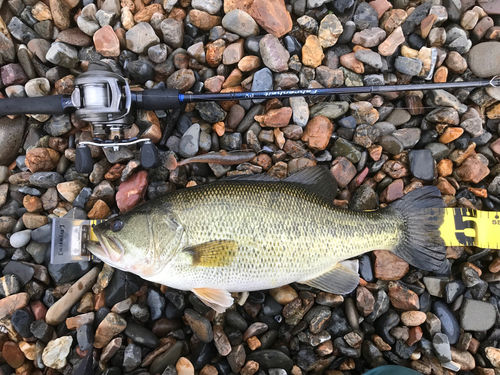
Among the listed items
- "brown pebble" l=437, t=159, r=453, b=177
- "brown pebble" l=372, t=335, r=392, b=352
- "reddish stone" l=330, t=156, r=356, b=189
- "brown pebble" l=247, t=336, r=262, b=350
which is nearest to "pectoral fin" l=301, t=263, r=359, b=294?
"brown pebble" l=372, t=335, r=392, b=352

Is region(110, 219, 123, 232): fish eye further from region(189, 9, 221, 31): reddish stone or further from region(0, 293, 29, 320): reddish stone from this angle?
region(189, 9, 221, 31): reddish stone

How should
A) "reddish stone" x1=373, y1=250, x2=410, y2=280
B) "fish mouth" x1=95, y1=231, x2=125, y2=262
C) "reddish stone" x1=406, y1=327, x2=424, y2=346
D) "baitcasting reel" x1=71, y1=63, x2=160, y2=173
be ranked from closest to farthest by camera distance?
1. "fish mouth" x1=95, y1=231, x2=125, y2=262
2. "baitcasting reel" x1=71, y1=63, x2=160, y2=173
3. "reddish stone" x1=406, y1=327, x2=424, y2=346
4. "reddish stone" x1=373, y1=250, x2=410, y2=280

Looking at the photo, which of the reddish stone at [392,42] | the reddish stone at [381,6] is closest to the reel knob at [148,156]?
the reddish stone at [392,42]

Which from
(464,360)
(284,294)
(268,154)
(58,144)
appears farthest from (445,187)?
(58,144)

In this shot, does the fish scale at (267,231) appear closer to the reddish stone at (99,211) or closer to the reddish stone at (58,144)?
the reddish stone at (99,211)

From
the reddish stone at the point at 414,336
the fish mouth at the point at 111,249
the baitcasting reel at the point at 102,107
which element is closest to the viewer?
the fish mouth at the point at 111,249
